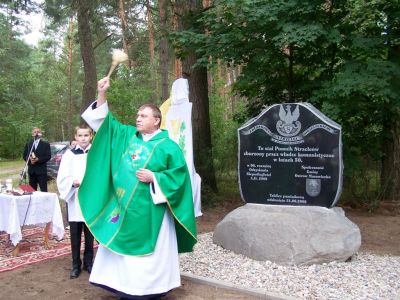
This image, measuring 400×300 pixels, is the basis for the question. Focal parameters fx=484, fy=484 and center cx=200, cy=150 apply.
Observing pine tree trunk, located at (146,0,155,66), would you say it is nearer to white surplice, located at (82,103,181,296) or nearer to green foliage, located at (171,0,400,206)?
green foliage, located at (171,0,400,206)

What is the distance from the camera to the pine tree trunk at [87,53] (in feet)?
45.5

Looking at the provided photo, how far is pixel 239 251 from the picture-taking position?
6238 millimetres

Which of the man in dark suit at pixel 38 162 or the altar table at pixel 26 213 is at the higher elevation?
the man in dark suit at pixel 38 162

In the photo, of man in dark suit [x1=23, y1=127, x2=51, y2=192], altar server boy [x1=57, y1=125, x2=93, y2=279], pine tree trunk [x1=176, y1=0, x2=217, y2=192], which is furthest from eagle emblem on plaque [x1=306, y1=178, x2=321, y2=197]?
man in dark suit [x1=23, y1=127, x2=51, y2=192]

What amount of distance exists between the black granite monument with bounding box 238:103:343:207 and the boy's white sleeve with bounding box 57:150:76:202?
2314mm

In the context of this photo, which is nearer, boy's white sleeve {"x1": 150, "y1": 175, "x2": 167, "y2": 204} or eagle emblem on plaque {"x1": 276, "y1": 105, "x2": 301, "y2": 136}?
boy's white sleeve {"x1": 150, "y1": 175, "x2": 167, "y2": 204}

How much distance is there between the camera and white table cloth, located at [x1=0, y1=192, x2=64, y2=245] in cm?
662

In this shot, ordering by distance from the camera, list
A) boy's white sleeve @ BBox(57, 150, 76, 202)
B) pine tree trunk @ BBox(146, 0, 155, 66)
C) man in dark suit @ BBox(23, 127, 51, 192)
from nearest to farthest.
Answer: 1. boy's white sleeve @ BBox(57, 150, 76, 202)
2. man in dark suit @ BBox(23, 127, 51, 192)
3. pine tree trunk @ BBox(146, 0, 155, 66)

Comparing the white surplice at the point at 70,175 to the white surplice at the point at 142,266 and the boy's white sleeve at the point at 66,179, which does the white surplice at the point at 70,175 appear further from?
the white surplice at the point at 142,266

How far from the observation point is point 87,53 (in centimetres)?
1430

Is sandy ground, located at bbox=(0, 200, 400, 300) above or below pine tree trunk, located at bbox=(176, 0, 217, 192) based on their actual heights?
below

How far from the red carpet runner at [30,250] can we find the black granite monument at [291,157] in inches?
112

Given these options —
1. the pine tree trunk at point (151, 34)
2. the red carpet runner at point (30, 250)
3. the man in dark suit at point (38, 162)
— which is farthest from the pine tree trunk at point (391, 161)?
the pine tree trunk at point (151, 34)

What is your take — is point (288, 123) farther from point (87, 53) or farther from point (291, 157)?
point (87, 53)
